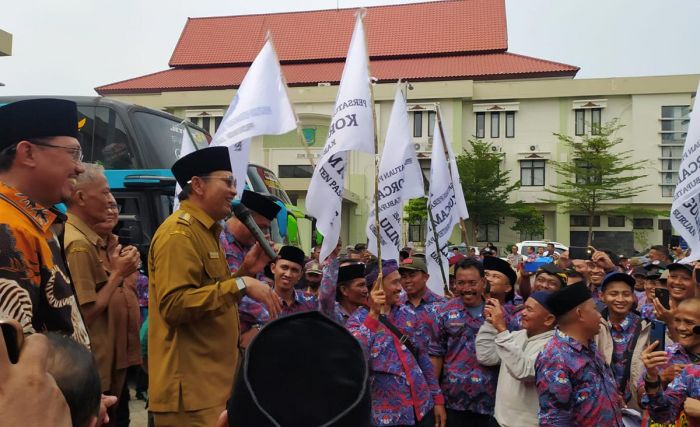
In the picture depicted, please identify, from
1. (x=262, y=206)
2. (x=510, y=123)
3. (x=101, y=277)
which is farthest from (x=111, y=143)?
(x=510, y=123)

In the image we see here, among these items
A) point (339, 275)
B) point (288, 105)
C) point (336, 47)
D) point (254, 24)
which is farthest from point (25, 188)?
point (254, 24)

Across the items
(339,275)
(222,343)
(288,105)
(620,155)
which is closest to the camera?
(222,343)

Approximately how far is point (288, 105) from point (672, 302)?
363 centimetres

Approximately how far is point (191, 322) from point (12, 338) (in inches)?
81.6

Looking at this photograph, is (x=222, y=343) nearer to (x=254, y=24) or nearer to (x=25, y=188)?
(x=25, y=188)

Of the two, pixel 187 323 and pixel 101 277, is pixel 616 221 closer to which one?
pixel 101 277

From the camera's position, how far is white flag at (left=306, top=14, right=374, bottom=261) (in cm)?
500

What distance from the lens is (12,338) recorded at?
114cm

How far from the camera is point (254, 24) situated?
45.6m

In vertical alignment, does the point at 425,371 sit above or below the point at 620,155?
below

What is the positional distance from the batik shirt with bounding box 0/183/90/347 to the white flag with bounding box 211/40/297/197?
302 cm

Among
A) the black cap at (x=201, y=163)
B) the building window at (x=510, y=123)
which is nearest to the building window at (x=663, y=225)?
the building window at (x=510, y=123)

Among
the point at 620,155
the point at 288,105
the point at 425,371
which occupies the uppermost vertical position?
the point at 620,155

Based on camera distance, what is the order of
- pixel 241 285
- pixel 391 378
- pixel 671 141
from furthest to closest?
pixel 671 141 → pixel 391 378 → pixel 241 285
